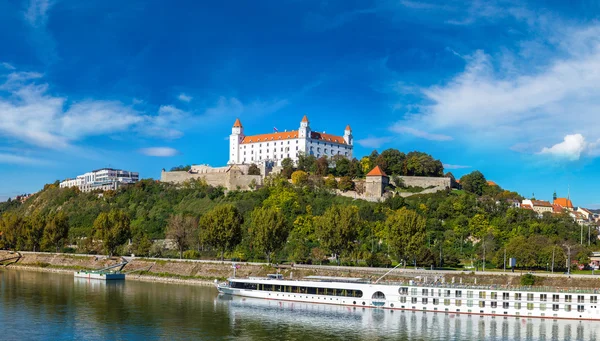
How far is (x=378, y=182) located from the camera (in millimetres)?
88875

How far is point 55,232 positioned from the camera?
77.4 m

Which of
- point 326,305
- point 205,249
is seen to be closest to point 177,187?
point 205,249

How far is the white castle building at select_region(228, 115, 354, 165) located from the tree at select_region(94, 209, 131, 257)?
1664 inches

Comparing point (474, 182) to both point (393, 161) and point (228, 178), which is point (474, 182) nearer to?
point (393, 161)

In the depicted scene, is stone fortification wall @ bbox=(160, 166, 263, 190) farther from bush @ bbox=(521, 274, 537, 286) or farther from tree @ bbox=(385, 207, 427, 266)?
bush @ bbox=(521, 274, 537, 286)

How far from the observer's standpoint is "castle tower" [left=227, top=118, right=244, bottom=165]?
123m

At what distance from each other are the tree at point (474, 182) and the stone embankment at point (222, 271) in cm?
4641

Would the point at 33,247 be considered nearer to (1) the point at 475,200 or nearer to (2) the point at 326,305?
(2) the point at 326,305

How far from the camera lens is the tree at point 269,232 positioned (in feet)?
192

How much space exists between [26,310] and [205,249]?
3327 centimetres

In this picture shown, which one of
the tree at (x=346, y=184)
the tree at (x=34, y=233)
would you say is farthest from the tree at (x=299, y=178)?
the tree at (x=34, y=233)

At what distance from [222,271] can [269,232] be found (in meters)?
6.05

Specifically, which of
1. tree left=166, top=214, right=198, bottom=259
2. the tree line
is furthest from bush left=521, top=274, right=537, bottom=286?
tree left=166, top=214, right=198, bottom=259

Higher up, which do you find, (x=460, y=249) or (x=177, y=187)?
(x=177, y=187)
